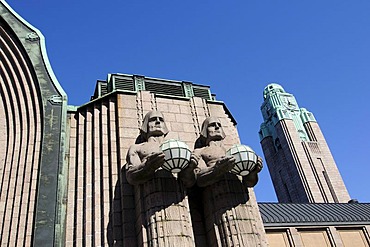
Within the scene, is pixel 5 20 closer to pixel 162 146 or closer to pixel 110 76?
pixel 110 76

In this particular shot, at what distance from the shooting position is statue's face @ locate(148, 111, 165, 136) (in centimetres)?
948

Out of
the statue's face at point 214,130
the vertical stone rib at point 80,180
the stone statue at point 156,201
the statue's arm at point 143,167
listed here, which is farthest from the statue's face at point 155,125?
the vertical stone rib at point 80,180

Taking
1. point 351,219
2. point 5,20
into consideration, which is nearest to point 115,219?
point 5,20

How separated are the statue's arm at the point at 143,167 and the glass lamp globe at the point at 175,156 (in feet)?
0.96

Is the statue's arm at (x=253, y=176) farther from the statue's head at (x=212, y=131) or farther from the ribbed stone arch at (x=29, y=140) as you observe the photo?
the ribbed stone arch at (x=29, y=140)

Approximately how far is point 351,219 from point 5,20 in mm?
18680

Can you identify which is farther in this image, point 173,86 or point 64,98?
point 173,86

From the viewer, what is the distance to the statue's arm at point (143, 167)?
784 centimetres

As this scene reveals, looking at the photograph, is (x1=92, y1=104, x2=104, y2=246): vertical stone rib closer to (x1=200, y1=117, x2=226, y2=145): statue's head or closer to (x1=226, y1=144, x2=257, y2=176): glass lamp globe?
(x1=200, y1=117, x2=226, y2=145): statue's head

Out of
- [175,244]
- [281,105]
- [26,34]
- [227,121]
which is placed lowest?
[175,244]

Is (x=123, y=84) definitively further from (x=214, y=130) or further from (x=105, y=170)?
(x=214, y=130)

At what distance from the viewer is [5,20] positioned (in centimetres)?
1225

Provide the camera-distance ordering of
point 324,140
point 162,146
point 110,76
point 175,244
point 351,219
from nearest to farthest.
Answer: point 175,244, point 162,146, point 110,76, point 351,219, point 324,140

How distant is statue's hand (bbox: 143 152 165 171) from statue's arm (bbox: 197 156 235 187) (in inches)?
50.9
